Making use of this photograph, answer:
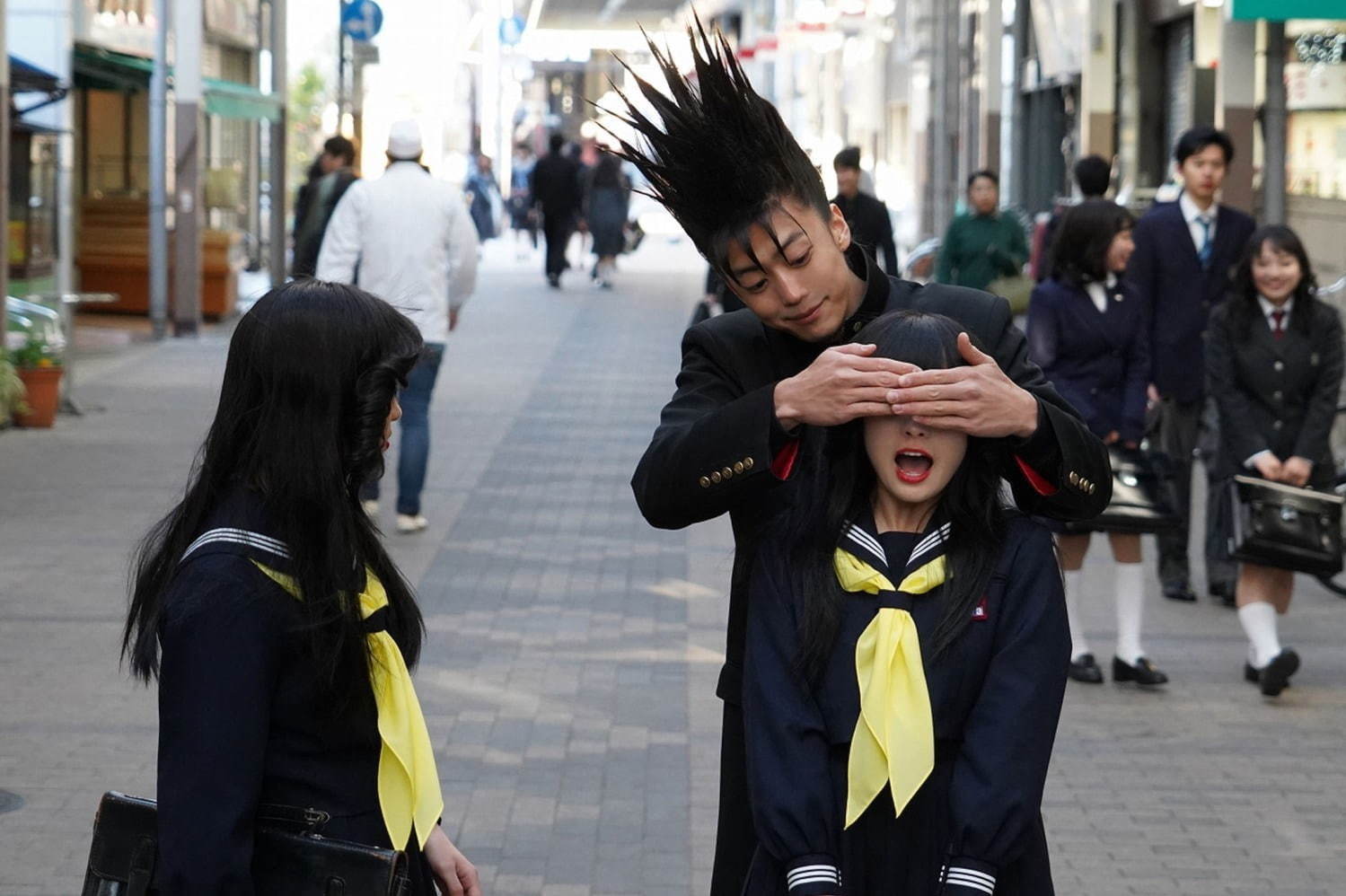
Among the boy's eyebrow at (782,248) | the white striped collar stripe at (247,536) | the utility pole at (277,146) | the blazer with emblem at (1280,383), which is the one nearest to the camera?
the white striped collar stripe at (247,536)

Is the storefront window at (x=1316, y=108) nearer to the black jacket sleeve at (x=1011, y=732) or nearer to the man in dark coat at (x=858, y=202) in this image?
the man in dark coat at (x=858, y=202)

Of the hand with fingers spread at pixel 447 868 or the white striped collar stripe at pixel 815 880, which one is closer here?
the white striped collar stripe at pixel 815 880

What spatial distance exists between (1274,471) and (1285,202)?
6665 millimetres

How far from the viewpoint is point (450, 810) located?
570 cm

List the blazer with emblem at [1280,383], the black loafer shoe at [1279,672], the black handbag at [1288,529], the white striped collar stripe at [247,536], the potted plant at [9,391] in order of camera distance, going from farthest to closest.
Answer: the potted plant at [9,391] < the blazer with emblem at [1280,383] < the black handbag at [1288,529] < the black loafer shoe at [1279,672] < the white striped collar stripe at [247,536]

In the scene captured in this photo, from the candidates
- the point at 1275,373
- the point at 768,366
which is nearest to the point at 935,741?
the point at 768,366

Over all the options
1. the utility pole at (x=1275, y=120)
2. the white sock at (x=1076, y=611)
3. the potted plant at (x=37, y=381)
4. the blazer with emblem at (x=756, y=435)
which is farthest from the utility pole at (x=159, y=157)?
the blazer with emblem at (x=756, y=435)

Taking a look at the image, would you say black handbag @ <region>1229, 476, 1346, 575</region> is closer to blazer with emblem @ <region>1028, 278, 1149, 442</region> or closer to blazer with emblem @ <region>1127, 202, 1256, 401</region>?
blazer with emblem @ <region>1028, 278, 1149, 442</region>

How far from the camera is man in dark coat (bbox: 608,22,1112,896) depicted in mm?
2594

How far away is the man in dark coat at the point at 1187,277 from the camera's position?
8781 millimetres

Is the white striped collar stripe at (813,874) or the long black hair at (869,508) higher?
the long black hair at (869,508)

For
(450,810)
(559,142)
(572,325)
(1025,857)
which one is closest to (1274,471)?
(450,810)

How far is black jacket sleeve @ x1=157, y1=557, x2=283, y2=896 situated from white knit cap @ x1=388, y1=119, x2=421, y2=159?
7.68 m

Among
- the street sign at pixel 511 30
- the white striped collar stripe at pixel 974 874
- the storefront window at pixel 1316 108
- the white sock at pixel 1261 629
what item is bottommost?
the white sock at pixel 1261 629
